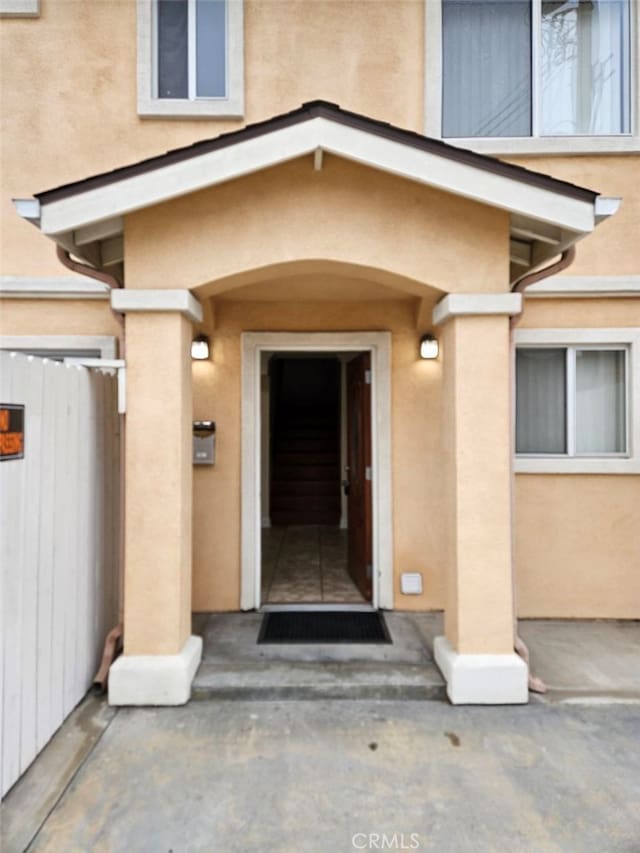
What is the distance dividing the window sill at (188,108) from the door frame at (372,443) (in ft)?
7.62

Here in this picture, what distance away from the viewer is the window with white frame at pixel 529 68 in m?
5.32

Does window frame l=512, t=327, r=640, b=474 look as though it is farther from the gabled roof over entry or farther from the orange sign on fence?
the orange sign on fence

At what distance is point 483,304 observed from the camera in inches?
148

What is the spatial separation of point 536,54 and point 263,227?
3.99 m

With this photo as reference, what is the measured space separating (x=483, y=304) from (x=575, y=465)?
2.47 meters

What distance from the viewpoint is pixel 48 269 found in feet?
17.2

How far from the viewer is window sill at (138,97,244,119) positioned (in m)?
5.17

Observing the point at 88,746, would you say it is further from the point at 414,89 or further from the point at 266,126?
the point at 414,89

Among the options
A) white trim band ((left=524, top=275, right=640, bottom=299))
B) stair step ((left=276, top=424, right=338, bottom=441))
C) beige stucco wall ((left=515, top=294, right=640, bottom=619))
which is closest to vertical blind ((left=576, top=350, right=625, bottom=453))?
beige stucco wall ((left=515, top=294, right=640, bottom=619))

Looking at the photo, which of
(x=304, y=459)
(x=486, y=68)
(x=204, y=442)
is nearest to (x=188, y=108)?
(x=486, y=68)

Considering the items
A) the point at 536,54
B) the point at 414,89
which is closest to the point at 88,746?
the point at 414,89

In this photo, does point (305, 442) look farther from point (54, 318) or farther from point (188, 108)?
point (188, 108)

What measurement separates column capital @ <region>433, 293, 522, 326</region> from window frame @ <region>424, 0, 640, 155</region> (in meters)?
2.42

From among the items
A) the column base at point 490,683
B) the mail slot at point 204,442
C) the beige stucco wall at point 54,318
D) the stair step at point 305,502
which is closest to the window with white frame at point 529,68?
the mail slot at point 204,442
